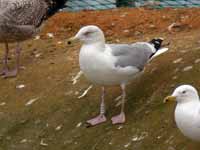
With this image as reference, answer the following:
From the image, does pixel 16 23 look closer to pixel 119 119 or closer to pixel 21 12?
pixel 21 12

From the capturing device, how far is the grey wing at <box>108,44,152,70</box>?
734cm

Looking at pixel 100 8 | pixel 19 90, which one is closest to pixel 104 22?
pixel 100 8

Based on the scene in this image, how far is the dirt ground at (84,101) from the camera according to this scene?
704 centimetres

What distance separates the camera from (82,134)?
7348 millimetres

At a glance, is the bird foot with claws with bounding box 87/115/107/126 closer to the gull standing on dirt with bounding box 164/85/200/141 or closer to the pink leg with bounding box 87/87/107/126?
the pink leg with bounding box 87/87/107/126

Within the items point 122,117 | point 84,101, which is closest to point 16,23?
point 84,101

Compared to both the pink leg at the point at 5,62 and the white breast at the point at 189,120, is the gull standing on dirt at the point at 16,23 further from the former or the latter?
the white breast at the point at 189,120

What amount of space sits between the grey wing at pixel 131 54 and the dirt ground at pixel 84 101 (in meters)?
0.26

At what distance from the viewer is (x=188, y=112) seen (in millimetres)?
6223

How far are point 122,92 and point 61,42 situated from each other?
2.27 meters

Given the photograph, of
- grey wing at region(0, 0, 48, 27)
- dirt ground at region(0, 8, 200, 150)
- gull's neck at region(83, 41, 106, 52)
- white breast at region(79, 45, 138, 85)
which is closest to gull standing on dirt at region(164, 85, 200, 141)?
dirt ground at region(0, 8, 200, 150)

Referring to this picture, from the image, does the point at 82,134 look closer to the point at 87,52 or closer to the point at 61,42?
the point at 87,52

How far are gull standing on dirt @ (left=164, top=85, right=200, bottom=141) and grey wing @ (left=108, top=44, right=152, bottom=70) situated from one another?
3.52 ft

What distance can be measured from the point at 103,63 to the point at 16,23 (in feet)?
7.33
